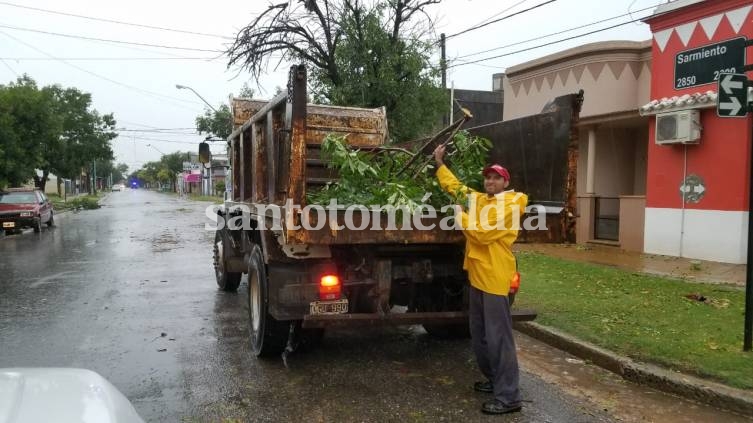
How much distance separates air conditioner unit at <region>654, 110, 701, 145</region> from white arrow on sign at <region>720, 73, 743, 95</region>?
5.74 metres

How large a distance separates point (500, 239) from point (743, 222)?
7.92 m

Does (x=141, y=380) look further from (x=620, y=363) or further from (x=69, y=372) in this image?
(x=620, y=363)

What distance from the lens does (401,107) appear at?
13.9 m

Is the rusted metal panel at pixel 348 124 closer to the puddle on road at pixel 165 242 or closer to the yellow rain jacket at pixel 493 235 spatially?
the yellow rain jacket at pixel 493 235

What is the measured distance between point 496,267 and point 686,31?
9.27 m

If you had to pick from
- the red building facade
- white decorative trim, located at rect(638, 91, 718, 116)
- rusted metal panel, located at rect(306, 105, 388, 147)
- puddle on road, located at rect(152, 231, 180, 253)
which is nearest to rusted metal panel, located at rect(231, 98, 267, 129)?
rusted metal panel, located at rect(306, 105, 388, 147)

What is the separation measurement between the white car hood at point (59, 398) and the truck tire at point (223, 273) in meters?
5.99

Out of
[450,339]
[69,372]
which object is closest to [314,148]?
[450,339]

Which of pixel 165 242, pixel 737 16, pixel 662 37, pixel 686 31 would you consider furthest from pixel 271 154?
pixel 165 242

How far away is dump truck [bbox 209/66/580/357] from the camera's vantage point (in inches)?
167

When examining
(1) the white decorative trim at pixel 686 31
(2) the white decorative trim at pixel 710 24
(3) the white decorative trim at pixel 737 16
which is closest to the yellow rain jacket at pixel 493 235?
(3) the white decorative trim at pixel 737 16

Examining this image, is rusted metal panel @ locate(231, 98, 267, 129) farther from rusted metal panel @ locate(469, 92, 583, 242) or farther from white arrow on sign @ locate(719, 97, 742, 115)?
white arrow on sign @ locate(719, 97, 742, 115)

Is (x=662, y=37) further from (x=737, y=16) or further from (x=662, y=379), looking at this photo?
(x=662, y=379)

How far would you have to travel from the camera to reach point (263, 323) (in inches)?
201
